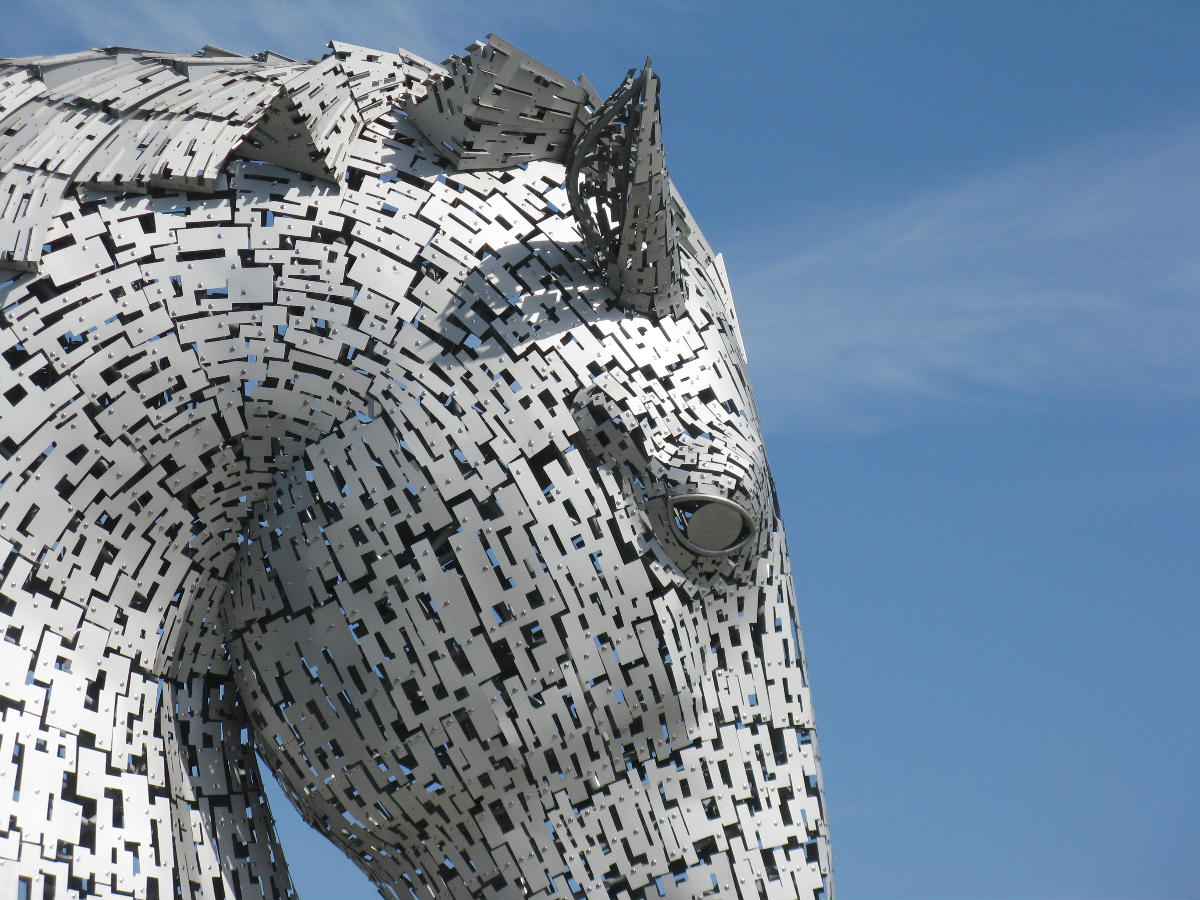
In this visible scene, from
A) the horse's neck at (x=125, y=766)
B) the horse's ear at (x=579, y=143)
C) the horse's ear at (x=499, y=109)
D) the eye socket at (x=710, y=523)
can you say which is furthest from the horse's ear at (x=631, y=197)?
the horse's neck at (x=125, y=766)

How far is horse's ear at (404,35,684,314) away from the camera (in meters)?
8.15

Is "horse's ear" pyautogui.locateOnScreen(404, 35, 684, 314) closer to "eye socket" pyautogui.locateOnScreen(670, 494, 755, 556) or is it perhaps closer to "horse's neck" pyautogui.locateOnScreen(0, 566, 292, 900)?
"eye socket" pyautogui.locateOnScreen(670, 494, 755, 556)

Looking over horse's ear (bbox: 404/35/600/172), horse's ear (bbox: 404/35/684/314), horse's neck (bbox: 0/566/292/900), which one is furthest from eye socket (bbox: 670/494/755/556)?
horse's neck (bbox: 0/566/292/900)

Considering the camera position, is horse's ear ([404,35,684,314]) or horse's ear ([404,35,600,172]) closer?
horse's ear ([404,35,684,314])

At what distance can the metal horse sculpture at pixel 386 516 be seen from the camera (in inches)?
300

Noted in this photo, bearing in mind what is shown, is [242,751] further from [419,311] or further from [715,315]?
[715,315]

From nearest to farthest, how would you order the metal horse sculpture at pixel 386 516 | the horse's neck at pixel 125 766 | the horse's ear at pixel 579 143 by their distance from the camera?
the horse's neck at pixel 125 766, the metal horse sculpture at pixel 386 516, the horse's ear at pixel 579 143

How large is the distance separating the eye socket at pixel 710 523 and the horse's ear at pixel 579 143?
1.07m

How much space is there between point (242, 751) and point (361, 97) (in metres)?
3.24

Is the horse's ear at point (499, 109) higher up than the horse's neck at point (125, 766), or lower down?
higher up

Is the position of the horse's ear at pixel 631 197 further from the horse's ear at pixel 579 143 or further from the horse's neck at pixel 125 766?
the horse's neck at pixel 125 766

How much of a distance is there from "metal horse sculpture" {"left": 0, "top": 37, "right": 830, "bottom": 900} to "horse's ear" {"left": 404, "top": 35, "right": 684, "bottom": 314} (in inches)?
1.0

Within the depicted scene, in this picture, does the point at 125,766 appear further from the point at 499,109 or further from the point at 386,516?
the point at 499,109

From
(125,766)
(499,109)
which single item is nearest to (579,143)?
(499,109)
